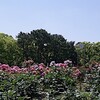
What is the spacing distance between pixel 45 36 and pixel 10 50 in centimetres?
867

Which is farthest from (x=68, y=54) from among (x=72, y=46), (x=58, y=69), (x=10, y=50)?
(x=58, y=69)

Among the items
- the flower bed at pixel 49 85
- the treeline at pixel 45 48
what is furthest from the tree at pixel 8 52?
the flower bed at pixel 49 85

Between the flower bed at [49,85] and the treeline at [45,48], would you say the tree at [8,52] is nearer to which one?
the treeline at [45,48]

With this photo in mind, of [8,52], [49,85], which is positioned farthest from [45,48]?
[49,85]

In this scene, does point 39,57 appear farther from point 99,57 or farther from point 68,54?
point 99,57

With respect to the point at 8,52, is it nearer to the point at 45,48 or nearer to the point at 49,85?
the point at 45,48

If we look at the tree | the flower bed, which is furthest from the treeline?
the flower bed

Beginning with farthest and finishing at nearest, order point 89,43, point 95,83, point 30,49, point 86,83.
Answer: point 89,43 → point 30,49 → point 86,83 → point 95,83

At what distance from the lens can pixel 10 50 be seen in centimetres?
4209

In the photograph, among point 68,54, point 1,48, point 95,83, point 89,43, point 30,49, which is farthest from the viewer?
point 89,43

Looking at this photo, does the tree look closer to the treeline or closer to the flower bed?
the treeline

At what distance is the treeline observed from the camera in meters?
45.2

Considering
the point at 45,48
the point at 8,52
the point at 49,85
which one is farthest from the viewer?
the point at 45,48

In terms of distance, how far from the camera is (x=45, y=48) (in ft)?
161
